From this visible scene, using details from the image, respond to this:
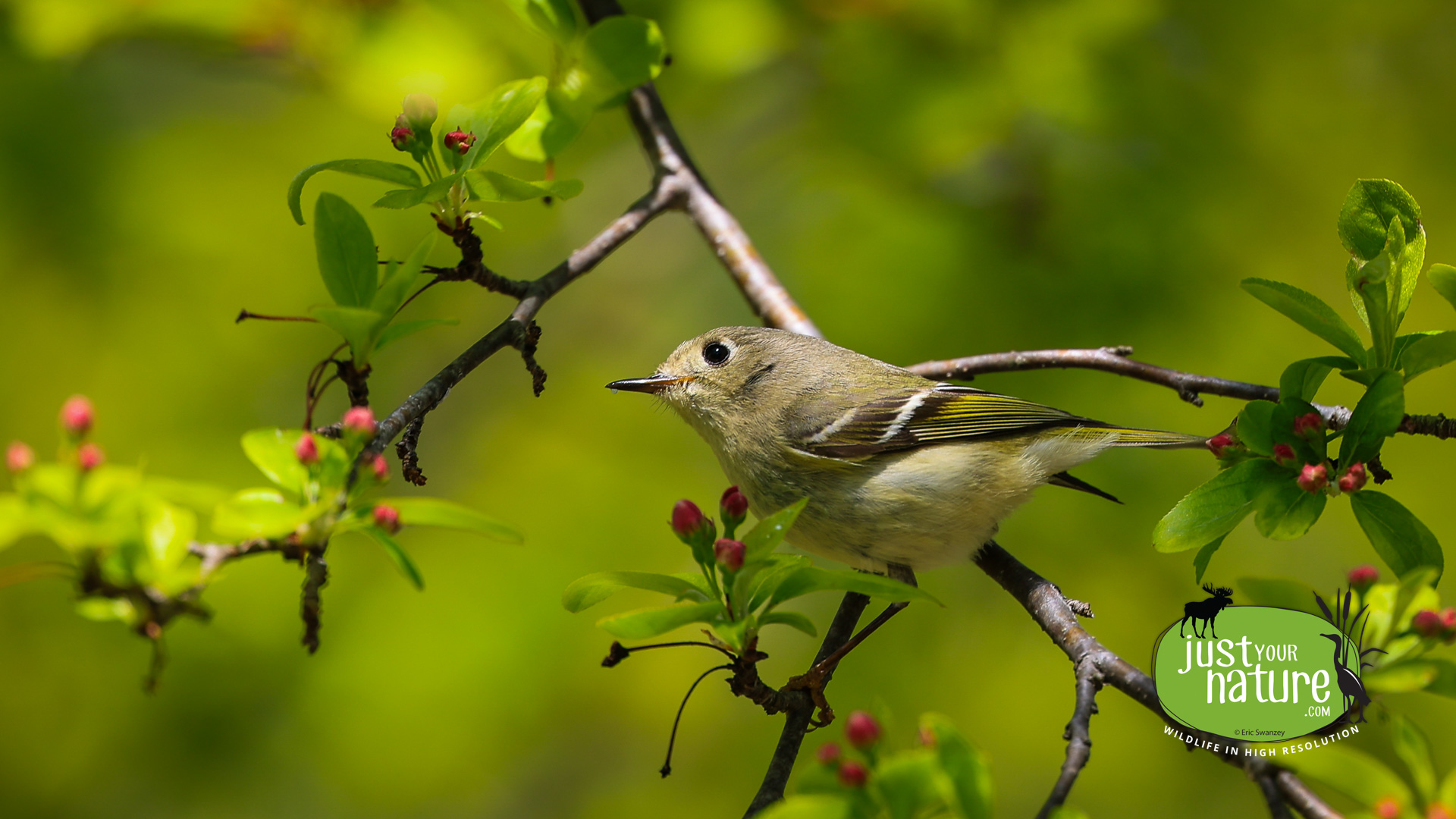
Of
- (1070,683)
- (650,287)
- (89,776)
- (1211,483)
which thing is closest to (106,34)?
(650,287)

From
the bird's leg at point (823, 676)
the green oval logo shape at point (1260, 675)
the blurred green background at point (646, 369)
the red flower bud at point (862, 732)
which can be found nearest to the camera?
the red flower bud at point (862, 732)

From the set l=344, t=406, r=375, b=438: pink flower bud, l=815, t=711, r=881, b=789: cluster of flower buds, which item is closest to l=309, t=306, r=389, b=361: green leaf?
l=344, t=406, r=375, b=438: pink flower bud

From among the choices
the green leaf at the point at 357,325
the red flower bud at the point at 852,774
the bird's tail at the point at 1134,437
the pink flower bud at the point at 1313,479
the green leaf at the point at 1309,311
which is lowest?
the red flower bud at the point at 852,774

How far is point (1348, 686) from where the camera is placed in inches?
45.1

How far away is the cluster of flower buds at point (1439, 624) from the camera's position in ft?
3.41

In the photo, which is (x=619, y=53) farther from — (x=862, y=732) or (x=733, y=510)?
(x=862, y=732)

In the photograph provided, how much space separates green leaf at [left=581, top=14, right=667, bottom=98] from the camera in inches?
69.7

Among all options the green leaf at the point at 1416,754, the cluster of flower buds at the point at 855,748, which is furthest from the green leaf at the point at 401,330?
the green leaf at the point at 1416,754

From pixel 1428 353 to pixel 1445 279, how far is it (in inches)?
4.5

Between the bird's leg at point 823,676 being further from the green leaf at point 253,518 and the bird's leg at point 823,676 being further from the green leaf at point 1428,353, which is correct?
the green leaf at point 253,518

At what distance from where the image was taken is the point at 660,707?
125 inches

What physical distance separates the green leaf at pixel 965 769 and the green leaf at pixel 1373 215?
101 cm

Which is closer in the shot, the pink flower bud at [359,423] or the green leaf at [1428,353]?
the pink flower bud at [359,423]

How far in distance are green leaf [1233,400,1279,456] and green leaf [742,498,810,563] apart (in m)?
0.72
